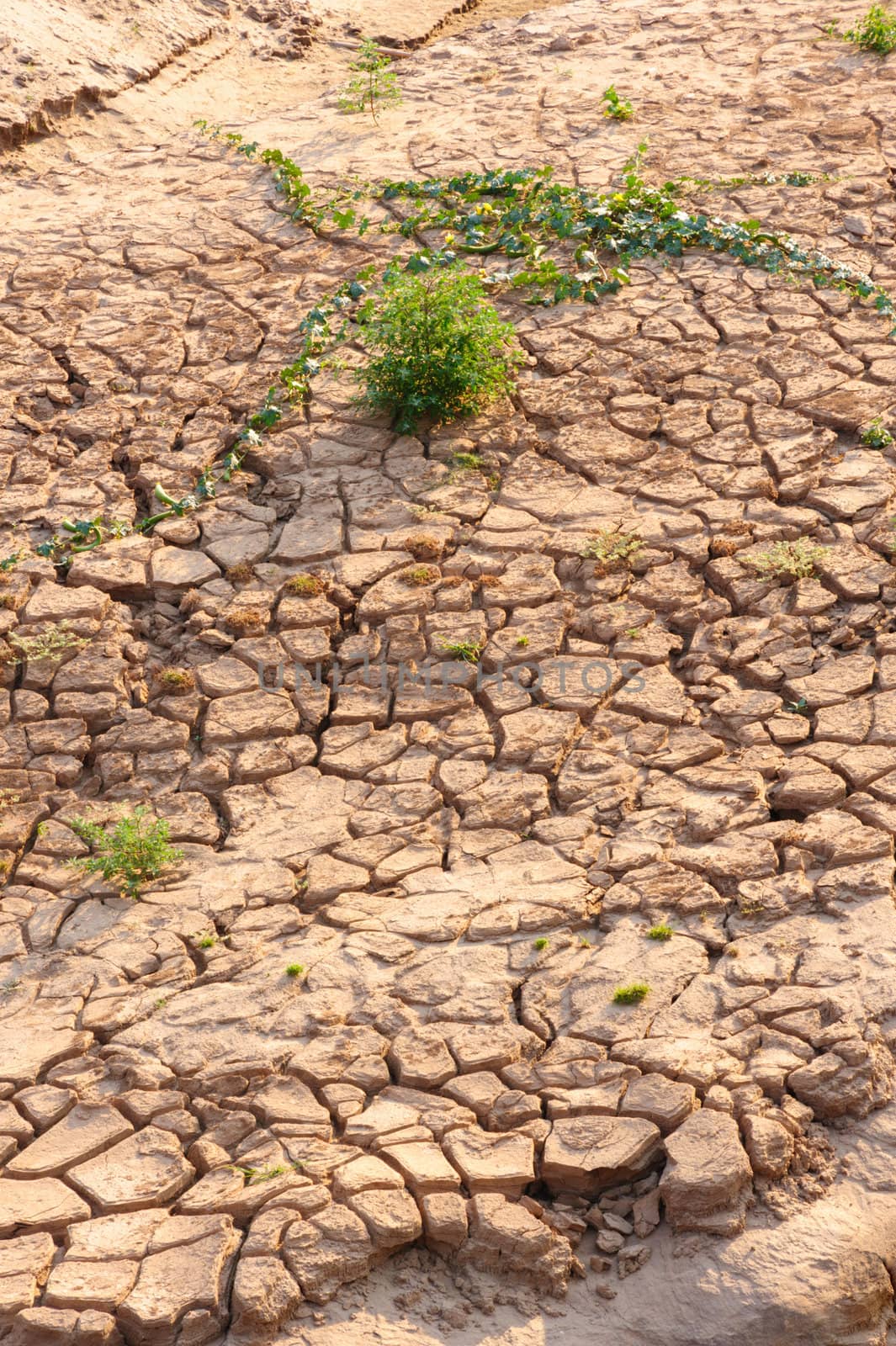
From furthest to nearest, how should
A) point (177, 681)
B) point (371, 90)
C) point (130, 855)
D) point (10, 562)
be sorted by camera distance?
point (371, 90) → point (10, 562) → point (177, 681) → point (130, 855)

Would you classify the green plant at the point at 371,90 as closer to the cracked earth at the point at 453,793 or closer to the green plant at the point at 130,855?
the cracked earth at the point at 453,793

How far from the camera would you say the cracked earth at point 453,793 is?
2.62 m

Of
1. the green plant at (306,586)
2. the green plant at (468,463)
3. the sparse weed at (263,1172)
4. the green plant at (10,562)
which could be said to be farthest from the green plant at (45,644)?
the sparse weed at (263,1172)

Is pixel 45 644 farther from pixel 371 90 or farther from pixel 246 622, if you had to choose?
pixel 371 90

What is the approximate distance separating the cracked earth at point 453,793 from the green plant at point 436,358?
96mm

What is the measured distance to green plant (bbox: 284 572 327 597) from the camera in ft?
13.4

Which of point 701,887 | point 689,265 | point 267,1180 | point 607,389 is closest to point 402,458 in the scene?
point 607,389

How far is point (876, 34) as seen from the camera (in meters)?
6.55

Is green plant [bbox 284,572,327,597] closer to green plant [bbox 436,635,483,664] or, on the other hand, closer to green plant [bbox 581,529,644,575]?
green plant [bbox 436,635,483,664]

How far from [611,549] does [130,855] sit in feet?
5.47

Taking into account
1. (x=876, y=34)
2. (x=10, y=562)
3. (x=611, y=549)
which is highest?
(x=876, y=34)

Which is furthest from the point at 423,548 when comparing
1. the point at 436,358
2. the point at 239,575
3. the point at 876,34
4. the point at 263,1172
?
the point at 876,34

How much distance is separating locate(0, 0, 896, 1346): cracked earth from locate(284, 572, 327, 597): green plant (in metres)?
0.03

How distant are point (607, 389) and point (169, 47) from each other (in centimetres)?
352
